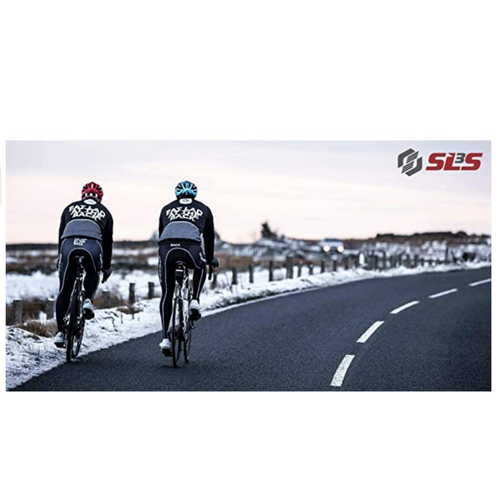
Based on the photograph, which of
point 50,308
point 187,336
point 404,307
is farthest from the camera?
point 404,307

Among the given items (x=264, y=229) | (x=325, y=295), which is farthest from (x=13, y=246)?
(x=325, y=295)

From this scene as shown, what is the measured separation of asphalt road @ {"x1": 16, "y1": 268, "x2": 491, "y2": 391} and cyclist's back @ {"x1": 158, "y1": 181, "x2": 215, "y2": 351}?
62 cm

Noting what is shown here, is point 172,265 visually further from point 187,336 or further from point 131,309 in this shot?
point 131,309

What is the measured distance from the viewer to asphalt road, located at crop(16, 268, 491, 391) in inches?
293

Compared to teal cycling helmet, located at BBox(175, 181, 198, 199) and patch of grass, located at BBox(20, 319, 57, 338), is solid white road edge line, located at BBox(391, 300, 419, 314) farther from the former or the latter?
teal cycling helmet, located at BBox(175, 181, 198, 199)

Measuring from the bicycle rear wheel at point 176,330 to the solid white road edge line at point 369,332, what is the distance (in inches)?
127

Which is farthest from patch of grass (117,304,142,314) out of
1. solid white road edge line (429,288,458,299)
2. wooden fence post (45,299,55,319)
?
solid white road edge line (429,288,458,299)

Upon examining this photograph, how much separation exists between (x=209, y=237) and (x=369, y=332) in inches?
171

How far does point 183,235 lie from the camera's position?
7.41 meters

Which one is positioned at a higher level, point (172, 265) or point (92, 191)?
point (92, 191)

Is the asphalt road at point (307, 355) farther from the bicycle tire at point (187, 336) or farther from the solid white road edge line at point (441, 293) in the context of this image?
the solid white road edge line at point (441, 293)

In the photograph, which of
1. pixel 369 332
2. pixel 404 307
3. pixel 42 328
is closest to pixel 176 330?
pixel 42 328

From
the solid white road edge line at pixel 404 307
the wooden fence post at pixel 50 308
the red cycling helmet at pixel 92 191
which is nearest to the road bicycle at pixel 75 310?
the red cycling helmet at pixel 92 191

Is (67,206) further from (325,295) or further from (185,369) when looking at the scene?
(325,295)
